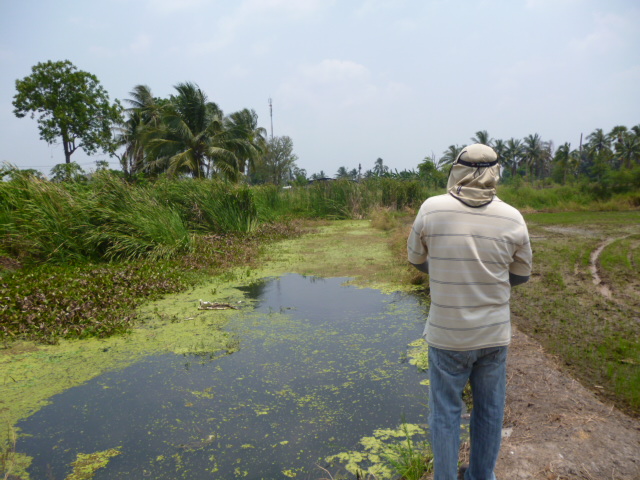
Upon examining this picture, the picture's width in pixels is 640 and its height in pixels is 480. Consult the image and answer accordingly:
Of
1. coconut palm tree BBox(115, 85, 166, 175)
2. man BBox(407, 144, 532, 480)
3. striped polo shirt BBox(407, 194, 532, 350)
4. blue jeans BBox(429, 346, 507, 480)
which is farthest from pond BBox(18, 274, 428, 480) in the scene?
coconut palm tree BBox(115, 85, 166, 175)

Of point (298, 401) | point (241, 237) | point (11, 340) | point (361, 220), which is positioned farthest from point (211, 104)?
point (298, 401)

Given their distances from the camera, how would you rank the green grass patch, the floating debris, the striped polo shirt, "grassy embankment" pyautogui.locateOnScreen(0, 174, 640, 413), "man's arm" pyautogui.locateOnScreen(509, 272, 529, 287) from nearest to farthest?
1. the striped polo shirt
2. "man's arm" pyautogui.locateOnScreen(509, 272, 529, 287)
3. the green grass patch
4. "grassy embankment" pyautogui.locateOnScreen(0, 174, 640, 413)
5. the floating debris

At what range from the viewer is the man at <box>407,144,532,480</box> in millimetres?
1655

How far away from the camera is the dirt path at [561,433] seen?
7.04 ft

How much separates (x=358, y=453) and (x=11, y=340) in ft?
12.3

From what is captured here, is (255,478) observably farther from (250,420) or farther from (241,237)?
(241,237)

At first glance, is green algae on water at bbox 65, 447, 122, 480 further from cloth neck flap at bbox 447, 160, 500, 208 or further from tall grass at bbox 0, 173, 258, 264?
tall grass at bbox 0, 173, 258, 264

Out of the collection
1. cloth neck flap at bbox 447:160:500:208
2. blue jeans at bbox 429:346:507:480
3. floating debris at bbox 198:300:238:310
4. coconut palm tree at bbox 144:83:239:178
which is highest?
coconut palm tree at bbox 144:83:239:178

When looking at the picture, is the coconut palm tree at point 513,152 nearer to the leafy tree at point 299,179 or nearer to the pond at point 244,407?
the leafy tree at point 299,179

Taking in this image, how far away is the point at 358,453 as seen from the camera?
2594 mm

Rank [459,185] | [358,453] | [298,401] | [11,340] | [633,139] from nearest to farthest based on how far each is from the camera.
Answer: [459,185], [358,453], [298,401], [11,340], [633,139]

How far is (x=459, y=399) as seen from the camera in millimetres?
1769

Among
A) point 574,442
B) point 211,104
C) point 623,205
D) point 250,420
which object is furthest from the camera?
point 211,104

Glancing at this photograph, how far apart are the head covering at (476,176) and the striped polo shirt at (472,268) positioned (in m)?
0.03
